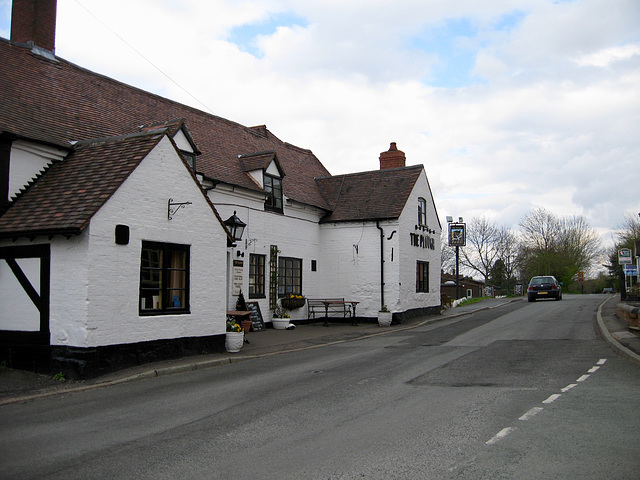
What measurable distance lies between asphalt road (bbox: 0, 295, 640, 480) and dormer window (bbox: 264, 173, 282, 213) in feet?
30.1

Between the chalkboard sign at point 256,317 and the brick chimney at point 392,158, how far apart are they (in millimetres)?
12135

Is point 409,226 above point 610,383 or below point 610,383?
above

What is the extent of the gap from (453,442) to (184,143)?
12.0 m

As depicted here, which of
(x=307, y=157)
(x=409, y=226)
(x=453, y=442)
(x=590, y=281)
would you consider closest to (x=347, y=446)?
(x=453, y=442)

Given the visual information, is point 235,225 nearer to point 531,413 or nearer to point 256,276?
point 256,276

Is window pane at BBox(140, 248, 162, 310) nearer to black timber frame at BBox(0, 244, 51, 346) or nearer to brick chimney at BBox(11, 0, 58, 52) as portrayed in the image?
black timber frame at BBox(0, 244, 51, 346)

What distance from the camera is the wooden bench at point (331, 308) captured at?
2214 centimetres

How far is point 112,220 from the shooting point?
434 inches

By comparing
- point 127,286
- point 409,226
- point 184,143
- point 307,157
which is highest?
point 307,157

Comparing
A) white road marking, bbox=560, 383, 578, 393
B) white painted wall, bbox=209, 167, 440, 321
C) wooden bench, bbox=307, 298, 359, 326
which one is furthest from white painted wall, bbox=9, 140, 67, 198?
wooden bench, bbox=307, 298, 359, 326

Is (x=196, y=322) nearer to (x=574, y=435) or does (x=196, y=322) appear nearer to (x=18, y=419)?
(x=18, y=419)

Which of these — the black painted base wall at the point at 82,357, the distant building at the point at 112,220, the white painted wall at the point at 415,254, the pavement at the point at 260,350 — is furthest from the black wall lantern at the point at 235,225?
the white painted wall at the point at 415,254

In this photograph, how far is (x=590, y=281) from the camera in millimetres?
79812

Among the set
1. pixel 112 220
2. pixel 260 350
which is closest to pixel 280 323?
pixel 260 350
